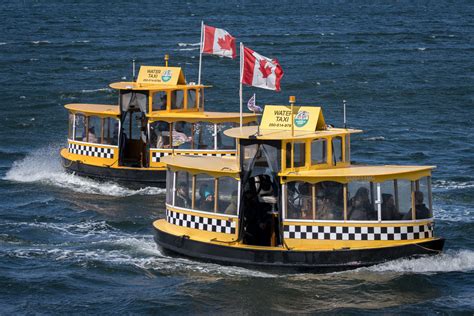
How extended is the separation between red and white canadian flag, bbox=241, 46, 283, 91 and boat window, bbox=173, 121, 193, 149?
1104 cm

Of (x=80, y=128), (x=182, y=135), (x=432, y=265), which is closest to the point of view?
(x=432, y=265)

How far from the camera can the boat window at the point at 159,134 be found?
38.8 m

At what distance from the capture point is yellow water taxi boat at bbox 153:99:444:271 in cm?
2566

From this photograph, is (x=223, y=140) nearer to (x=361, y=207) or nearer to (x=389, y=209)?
(x=361, y=207)

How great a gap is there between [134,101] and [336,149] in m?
13.4

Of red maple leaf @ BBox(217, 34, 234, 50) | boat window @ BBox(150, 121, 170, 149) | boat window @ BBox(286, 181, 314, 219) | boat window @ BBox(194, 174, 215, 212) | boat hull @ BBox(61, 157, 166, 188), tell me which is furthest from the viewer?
boat window @ BBox(150, 121, 170, 149)

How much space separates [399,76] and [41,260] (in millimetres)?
40127

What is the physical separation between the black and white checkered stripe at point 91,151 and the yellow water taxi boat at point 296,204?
471 inches

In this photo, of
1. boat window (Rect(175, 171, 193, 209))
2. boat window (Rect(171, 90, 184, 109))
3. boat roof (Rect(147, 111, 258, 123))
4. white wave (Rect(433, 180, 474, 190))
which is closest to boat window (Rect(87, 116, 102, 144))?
boat roof (Rect(147, 111, 258, 123))

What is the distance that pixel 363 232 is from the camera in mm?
25625

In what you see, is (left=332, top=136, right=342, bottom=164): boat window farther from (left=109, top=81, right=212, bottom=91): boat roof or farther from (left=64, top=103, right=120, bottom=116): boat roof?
(left=64, top=103, right=120, bottom=116): boat roof

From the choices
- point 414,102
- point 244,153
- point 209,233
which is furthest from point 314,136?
point 414,102

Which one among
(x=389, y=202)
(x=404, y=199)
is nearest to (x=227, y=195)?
(x=389, y=202)

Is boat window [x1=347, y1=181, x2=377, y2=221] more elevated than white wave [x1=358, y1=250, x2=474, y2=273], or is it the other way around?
boat window [x1=347, y1=181, x2=377, y2=221]
